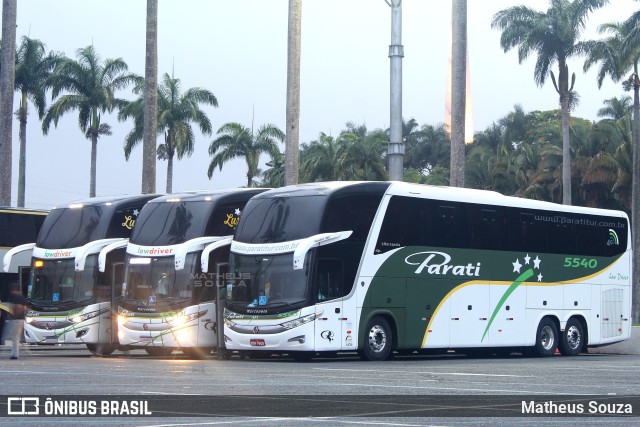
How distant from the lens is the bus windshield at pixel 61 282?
28.2 meters

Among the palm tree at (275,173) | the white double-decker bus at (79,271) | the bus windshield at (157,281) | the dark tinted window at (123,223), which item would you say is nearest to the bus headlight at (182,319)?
the bus windshield at (157,281)

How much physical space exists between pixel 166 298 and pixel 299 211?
13.1 ft

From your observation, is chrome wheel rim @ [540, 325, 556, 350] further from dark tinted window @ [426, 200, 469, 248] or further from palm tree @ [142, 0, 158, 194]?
palm tree @ [142, 0, 158, 194]

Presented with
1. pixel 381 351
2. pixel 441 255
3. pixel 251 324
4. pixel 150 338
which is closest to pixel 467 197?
pixel 441 255

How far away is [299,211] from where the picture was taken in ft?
80.6

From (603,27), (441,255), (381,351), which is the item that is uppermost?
(603,27)

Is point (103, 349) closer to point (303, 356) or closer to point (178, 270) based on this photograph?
point (178, 270)

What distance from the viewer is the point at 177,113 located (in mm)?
65062

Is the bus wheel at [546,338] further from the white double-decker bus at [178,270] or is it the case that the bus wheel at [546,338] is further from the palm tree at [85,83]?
the palm tree at [85,83]

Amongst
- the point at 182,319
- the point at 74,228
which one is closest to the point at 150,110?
the point at 74,228

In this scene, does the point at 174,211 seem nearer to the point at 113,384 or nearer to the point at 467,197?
the point at 467,197

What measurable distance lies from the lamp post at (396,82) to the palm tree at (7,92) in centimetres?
1645

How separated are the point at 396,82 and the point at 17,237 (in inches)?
540

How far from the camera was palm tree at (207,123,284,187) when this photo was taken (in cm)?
7188
